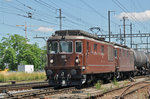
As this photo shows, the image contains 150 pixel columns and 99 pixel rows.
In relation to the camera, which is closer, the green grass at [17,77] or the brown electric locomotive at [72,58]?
the brown electric locomotive at [72,58]

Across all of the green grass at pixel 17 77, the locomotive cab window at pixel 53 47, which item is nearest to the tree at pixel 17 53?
the green grass at pixel 17 77

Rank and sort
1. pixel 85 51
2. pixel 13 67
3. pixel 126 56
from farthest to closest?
pixel 13 67
pixel 126 56
pixel 85 51

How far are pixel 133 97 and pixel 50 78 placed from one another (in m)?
5.77

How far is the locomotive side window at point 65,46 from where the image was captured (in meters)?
17.0

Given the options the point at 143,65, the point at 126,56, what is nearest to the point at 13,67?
the point at 143,65

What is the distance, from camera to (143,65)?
3756cm

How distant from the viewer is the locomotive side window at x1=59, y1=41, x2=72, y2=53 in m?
17.0

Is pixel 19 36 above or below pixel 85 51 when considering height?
above

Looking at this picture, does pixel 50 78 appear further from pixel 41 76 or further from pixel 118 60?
pixel 41 76

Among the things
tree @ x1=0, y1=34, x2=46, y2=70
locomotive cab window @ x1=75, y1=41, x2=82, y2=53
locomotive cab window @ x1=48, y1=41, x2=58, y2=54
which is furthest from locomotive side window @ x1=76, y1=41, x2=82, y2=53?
tree @ x1=0, y1=34, x2=46, y2=70

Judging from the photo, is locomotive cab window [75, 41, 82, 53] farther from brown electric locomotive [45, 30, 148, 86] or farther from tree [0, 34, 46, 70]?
tree [0, 34, 46, 70]

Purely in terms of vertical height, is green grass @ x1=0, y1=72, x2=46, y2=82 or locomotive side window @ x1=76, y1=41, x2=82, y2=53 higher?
locomotive side window @ x1=76, y1=41, x2=82, y2=53

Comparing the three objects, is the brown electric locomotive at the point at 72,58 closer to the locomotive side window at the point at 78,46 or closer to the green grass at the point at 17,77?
the locomotive side window at the point at 78,46

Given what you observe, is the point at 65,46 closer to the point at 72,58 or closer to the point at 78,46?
the point at 78,46
